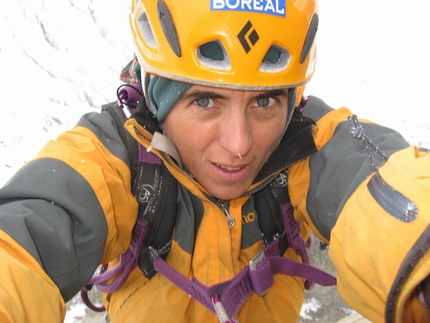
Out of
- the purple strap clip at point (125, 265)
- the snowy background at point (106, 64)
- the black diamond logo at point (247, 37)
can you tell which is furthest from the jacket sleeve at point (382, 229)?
the snowy background at point (106, 64)

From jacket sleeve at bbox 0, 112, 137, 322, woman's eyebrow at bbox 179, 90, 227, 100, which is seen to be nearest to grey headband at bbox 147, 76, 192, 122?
woman's eyebrow at bbox 179, 90, 227, 100

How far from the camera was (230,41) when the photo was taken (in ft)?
5.56

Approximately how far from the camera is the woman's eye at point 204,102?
5.95 feet

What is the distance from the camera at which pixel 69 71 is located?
652 centimetres

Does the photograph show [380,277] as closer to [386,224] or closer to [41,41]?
[386,224]

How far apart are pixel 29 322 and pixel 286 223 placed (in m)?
1.36

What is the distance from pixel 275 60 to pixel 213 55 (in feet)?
1.03

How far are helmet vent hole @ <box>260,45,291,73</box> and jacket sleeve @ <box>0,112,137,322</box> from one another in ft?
2.56

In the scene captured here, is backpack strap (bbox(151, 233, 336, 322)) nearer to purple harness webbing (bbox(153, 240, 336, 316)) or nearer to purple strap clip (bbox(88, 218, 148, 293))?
purple harness webbing (bbox(153, 240, 336, 316))

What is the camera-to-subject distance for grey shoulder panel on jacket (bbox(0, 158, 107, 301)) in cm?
131

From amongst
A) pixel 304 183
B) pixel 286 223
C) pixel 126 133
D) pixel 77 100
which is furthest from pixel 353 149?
pixel 77 100

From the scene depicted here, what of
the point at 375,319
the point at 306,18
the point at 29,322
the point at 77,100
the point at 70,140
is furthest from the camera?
the point at 77,100

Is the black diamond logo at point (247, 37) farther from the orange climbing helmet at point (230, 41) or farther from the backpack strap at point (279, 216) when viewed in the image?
the backpack strap at point (279, 216)

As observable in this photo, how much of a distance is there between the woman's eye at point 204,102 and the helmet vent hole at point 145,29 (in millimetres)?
407
